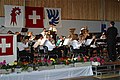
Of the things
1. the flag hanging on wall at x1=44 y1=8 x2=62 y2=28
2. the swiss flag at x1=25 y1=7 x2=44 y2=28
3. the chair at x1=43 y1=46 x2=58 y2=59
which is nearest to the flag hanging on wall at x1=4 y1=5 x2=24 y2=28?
the swiss flag at x1=25 y1=7 x2=44 y2=28

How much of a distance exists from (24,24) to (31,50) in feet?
9.12

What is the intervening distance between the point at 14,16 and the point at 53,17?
1901 mm

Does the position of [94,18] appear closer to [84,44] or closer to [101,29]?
[101,29]

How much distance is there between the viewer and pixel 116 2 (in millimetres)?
13125

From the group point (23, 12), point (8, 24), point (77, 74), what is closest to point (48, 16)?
point (23, 12)

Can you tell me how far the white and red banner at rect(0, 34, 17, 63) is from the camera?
19.2ft

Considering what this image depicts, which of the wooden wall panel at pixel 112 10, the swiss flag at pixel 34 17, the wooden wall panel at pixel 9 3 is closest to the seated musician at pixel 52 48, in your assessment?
the swiss flag at pixel 34 17

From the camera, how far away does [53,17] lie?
10992 millimetres

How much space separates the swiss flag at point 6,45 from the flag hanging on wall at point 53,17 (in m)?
4.89

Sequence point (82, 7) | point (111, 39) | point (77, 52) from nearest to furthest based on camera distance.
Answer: point (111, 39)
point (77, 52)
point (82, 7)

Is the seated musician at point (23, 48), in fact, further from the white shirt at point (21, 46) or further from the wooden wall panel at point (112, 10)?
the wooden wall panel at point (112, 10)

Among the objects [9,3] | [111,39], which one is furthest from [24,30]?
[111,39]

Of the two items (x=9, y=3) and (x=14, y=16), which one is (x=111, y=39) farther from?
(x=9, y=3)

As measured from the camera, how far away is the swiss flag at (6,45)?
5844 mm
